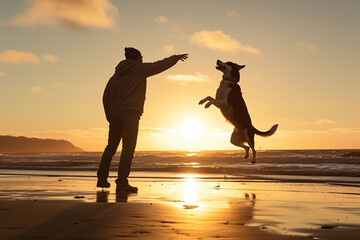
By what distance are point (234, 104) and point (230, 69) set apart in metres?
0.85

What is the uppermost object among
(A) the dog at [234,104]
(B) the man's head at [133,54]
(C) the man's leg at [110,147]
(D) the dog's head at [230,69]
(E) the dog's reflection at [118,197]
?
(D) the dog's head at [230,69]

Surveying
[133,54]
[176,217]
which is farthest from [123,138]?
[176,217]

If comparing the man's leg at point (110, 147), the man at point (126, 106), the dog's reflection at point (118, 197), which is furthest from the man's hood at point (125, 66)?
the dog's reflection at point (118, 197)

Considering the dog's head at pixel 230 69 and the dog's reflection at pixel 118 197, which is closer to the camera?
the dog's reflection at pixel 118 197

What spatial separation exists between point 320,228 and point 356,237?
0.45m

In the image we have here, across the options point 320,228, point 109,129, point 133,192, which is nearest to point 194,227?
point 320,228

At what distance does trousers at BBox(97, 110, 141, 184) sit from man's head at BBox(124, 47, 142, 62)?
1.02m

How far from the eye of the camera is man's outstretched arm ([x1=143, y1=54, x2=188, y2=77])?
7.45 meters

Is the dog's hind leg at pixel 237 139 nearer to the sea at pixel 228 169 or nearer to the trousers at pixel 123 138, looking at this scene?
the sea at pixel 228 169

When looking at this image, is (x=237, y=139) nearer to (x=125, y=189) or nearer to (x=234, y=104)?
(x=234, y=104)

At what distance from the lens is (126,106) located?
23.8 ft

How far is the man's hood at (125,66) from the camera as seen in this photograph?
7441 mm

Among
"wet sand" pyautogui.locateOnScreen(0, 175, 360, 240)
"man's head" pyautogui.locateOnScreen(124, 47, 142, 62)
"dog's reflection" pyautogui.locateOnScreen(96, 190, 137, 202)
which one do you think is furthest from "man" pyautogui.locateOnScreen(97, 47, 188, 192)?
"wet sand" pyautogui.locateOnScreen(0, 175, 360, 240)

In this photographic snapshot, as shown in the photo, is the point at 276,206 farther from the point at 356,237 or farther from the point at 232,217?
the point at 356,237
